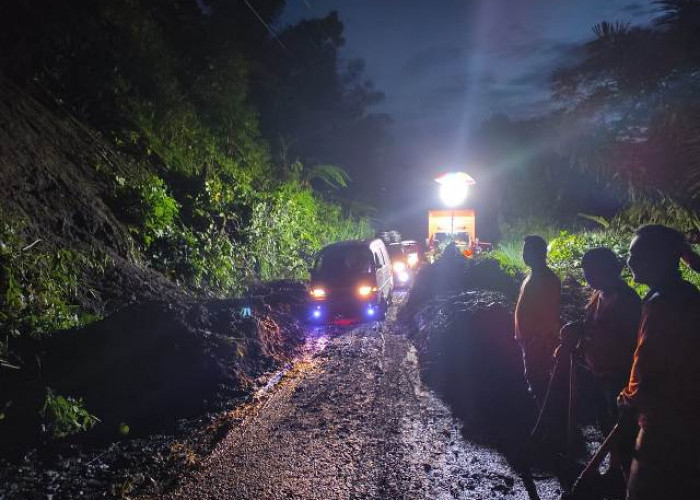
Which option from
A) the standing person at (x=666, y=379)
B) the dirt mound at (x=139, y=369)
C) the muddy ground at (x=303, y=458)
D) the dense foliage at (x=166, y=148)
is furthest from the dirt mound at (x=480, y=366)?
the dense foliage at (x=166, y=148)

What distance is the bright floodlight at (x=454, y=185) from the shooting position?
14844 millimetres

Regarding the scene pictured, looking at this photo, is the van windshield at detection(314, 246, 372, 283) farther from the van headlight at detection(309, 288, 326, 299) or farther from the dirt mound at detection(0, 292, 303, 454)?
the dirt mound at detection(0, 292, 303, 454)

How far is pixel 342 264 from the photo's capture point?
1062cm

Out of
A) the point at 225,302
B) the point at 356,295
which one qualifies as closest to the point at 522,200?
the point at 356,295

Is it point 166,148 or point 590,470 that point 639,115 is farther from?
point 166,148

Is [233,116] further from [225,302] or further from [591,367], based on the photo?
[591,367]

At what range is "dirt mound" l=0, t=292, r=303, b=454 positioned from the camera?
4680 mm

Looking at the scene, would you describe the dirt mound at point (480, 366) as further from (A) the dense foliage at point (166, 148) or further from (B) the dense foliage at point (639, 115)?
(A) the dense foliage at point (166, 148)

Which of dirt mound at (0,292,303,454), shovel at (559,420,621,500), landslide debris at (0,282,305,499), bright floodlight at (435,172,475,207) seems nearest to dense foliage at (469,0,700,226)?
shovel at (559,420,621,500)

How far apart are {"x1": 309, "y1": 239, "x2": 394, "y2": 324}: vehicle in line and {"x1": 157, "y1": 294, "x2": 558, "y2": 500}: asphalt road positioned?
344 cm

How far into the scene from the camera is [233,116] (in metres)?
16.4

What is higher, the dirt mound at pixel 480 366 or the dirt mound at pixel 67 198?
the dirt mound at pixel 67 198

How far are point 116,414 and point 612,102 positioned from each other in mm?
5734

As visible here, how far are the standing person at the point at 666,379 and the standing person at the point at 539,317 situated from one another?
2.08 metres
